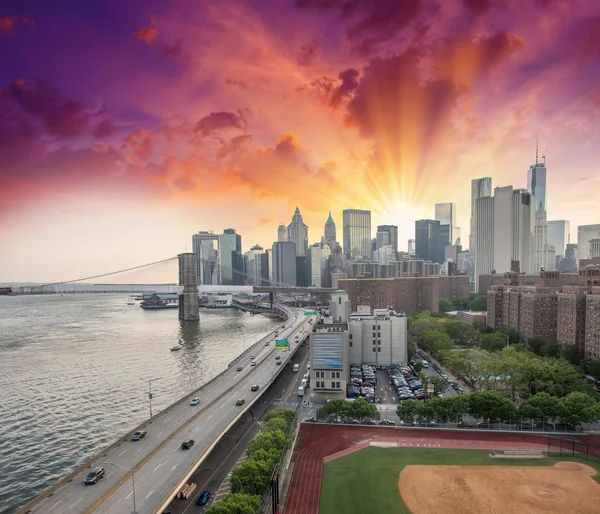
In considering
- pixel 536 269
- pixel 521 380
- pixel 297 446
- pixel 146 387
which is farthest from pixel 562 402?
pixel 536 269

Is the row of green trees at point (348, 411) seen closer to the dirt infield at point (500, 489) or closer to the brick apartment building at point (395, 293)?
the dirt infield at point (500, 489)

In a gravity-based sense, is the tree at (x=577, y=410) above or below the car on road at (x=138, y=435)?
above

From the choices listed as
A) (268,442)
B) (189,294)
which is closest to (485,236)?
(189,294)

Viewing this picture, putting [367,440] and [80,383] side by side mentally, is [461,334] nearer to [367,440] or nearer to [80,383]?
[367,440]

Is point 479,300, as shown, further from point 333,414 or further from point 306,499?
point 306,499

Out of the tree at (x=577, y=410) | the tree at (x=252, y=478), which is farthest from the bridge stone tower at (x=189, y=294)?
the tree at (x=577, y=410)
